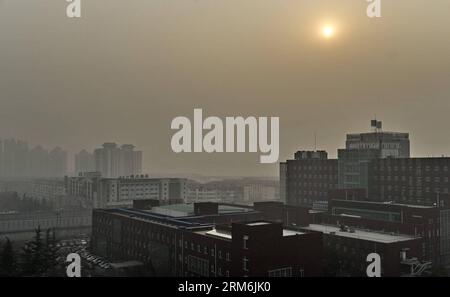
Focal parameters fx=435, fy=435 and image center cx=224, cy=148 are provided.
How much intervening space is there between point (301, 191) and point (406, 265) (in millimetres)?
5522

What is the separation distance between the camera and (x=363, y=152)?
9969 millimetres

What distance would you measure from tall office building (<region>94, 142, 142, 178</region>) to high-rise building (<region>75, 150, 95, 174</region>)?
107mm

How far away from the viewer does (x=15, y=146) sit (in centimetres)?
844

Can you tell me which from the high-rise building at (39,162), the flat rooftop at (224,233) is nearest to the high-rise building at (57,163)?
the high-rise building at (39,162)

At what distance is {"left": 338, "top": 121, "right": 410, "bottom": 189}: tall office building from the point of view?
9.80m

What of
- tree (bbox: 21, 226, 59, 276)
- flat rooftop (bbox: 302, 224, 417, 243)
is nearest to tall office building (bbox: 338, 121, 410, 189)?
flat rooftop (bbox: 302, 224, 417, 243)

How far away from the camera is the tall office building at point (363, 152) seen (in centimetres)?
980

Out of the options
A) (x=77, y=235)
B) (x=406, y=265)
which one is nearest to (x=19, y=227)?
(x=77, y=235)

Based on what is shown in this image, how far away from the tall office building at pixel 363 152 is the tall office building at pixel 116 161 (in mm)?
4852

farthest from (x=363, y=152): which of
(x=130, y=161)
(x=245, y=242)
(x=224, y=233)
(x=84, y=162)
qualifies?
(x=245, y=242)

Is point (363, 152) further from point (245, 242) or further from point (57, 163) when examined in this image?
point (245, 242)

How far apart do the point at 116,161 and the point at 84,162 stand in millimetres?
660

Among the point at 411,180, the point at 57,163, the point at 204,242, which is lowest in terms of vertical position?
the point at 204,242
